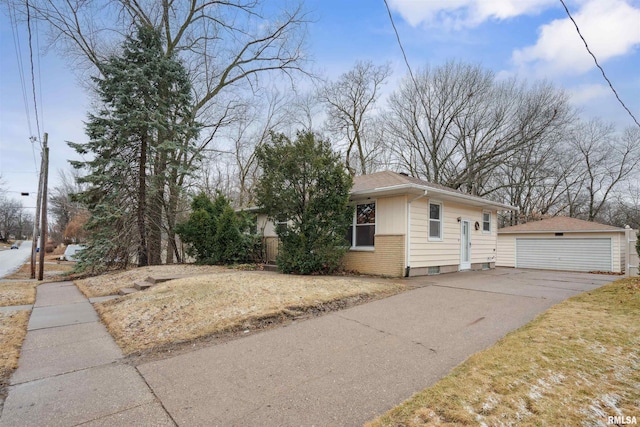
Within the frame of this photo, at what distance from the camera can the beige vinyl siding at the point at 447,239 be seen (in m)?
9.96

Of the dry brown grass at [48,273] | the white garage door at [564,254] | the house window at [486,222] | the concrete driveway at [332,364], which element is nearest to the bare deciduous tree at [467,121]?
the white garage door at [564,254]

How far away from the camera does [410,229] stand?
967 centimetres

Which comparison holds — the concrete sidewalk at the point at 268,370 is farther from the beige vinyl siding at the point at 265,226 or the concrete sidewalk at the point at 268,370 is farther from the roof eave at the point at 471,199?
the beige vinyl siding at the point at 265,226

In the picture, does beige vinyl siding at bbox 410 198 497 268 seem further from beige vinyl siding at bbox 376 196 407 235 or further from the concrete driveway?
the concrete driveway

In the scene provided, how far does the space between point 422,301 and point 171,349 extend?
4451 mm

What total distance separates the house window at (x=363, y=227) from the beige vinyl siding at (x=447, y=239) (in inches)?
52.6

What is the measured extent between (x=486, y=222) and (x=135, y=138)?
49.6 ft

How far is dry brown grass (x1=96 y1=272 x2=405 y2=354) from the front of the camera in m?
4.93

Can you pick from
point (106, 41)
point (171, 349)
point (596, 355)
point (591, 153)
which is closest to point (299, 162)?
point (171, 349)

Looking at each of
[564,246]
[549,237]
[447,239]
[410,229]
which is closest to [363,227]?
[410,229]

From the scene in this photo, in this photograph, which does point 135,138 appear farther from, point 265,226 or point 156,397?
point 156,397

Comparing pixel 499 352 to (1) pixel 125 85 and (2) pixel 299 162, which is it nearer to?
(2) pixel 299 162

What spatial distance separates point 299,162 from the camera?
9625 millimetres

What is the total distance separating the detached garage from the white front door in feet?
21.8
